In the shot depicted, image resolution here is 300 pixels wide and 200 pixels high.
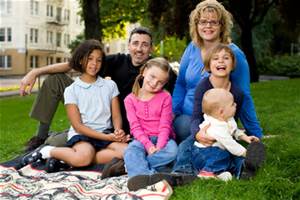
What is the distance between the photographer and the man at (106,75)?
5453mm

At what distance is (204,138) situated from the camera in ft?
13.7

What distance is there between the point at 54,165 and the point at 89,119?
58 centimetres

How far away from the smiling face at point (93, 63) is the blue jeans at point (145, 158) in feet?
3.36

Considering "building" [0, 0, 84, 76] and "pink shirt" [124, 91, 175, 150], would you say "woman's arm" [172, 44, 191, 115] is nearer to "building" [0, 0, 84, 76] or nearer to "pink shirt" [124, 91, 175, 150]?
"pink shirt" [124, 91, 175, 150]

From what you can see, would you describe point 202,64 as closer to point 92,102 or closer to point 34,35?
point 92,102

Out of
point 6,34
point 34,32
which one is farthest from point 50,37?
point 6,34

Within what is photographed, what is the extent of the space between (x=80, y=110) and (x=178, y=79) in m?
1.03

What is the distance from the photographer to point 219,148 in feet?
13.6

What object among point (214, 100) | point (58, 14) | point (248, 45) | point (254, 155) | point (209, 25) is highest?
point (58, 14)

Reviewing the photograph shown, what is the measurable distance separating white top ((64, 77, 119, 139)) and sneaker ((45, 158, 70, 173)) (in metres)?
0.32

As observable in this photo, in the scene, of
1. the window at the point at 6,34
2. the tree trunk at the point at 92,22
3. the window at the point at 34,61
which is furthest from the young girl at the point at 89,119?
the window at the point at 34,61

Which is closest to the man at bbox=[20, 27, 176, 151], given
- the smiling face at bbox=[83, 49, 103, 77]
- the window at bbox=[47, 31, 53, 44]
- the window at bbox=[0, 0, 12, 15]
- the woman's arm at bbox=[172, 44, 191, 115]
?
the smiling face at bbox=[83, 49, 103, 77]

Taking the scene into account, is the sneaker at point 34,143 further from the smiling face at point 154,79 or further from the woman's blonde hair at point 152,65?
the smiling face at point 154,79

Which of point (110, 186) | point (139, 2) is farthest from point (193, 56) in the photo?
point (139, 2)
